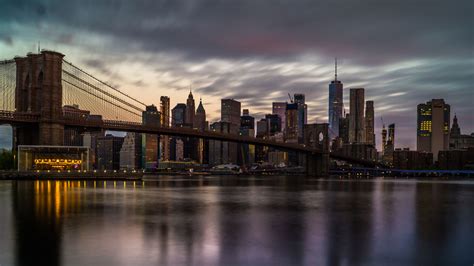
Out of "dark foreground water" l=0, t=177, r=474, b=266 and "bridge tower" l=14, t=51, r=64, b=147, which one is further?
"bridge tower" l=14, t=51, r=64, b=147

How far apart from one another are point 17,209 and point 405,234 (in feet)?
69.5

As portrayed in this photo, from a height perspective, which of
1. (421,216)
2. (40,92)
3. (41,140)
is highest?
(40,92)

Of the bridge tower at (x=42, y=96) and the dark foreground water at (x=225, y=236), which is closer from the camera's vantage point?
the dark foreground water at (x=225, y=236)

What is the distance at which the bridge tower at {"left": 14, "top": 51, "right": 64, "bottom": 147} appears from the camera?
7388 centimetres

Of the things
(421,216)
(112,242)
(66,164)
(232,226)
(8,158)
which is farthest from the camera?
(8,158)

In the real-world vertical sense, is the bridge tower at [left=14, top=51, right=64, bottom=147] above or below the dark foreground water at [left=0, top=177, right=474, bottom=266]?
above

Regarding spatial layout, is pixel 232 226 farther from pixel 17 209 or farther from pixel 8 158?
pixel 8 158

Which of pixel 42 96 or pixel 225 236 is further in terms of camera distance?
pixel 42 96

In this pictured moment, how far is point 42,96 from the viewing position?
75.7 metres

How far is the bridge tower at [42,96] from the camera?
73875 millimetres

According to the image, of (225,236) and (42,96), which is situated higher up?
(42,96)

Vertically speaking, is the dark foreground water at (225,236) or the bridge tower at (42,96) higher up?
the bridge tower at (42,96)

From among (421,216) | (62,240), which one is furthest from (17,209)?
(421,216)

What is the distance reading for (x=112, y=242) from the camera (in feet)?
58.5
